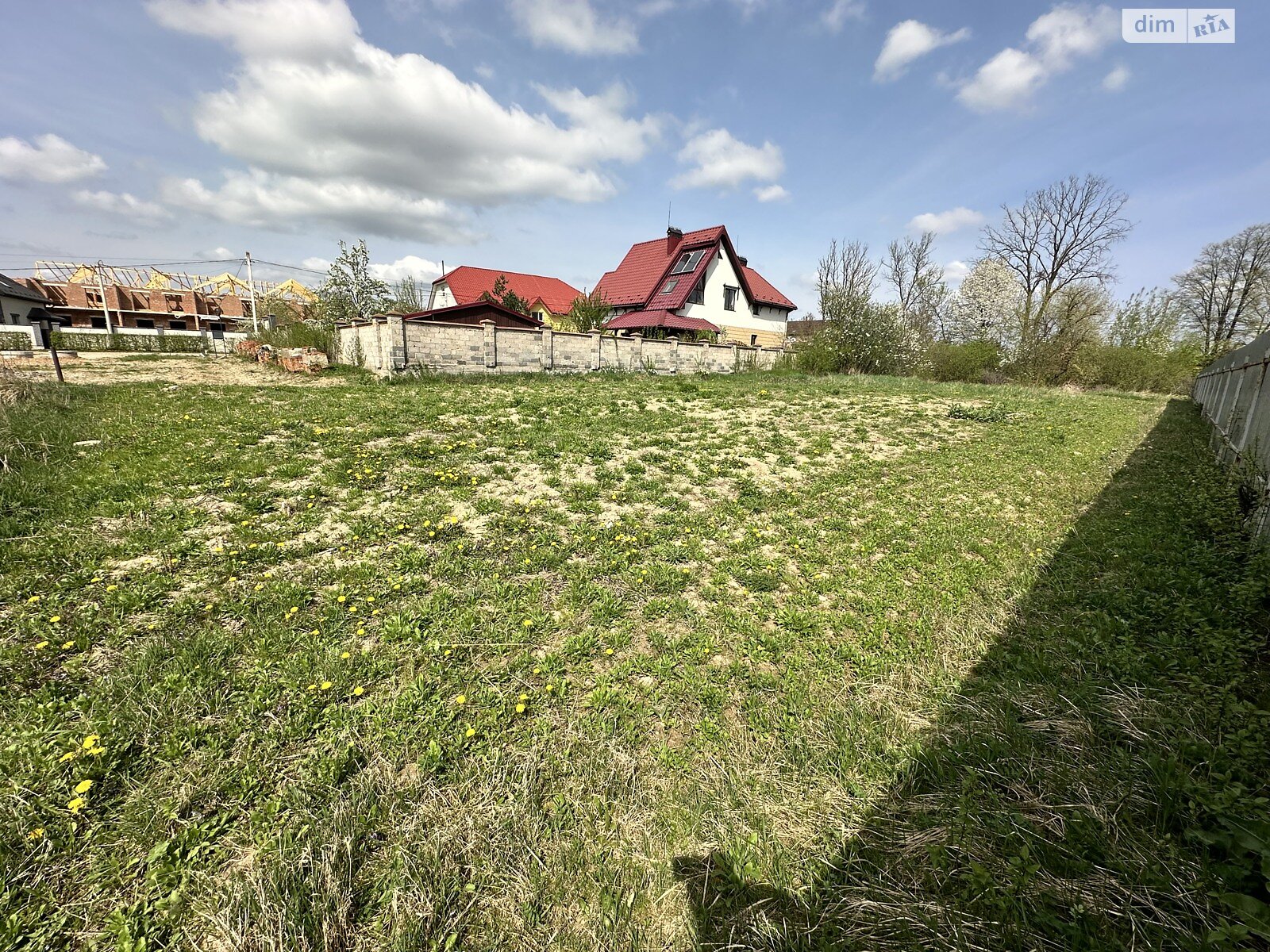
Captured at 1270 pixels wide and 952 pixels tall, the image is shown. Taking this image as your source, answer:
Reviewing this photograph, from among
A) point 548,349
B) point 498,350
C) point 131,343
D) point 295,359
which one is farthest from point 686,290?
point 131,343

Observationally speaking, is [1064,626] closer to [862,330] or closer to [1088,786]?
[1088,786]

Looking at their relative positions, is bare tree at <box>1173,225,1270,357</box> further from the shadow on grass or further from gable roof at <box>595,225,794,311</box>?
the shadow on grass

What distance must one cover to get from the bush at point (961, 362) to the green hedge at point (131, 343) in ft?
123

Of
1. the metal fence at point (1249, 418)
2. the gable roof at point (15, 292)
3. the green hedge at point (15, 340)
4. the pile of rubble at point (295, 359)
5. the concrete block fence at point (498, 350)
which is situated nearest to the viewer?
the metal fence at point (1249, 418)

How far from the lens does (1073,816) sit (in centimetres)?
195

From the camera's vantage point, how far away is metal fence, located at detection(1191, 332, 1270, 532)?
464 cm

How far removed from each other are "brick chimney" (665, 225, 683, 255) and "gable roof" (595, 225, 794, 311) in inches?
2.0

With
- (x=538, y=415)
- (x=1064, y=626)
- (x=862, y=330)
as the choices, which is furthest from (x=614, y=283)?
(x=1064, y=626)

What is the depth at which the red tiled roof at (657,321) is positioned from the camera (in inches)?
993

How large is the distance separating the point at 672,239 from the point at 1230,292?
37.2m

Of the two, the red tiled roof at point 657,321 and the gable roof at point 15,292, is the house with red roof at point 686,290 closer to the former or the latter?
the red tiled roof at point 657,321

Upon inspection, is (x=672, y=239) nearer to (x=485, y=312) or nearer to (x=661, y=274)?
(x=661, y=274)

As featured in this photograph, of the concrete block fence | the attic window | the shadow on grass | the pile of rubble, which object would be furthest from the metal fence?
the attic window

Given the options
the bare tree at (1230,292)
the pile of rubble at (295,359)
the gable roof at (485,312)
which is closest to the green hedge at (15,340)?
the pile of rubble at (295,359)
